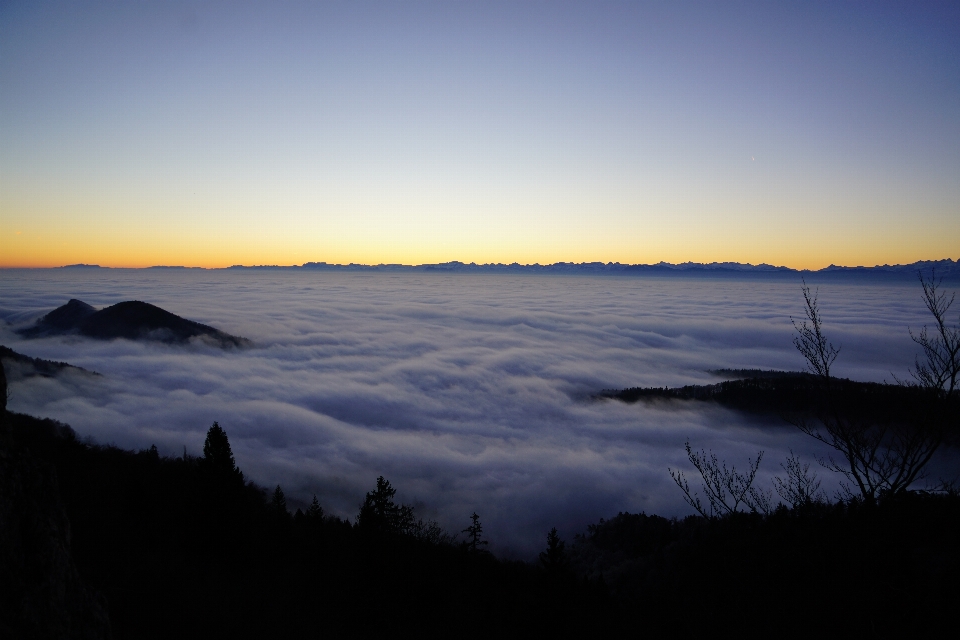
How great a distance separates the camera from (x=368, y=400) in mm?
122062

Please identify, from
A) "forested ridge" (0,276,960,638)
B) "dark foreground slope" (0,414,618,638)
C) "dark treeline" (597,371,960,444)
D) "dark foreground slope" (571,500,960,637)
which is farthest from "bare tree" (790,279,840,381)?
"dark treeline" (597,371,960,444)

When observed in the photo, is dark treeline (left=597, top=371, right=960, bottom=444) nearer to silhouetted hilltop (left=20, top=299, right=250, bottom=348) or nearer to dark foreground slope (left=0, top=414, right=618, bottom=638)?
dark foreground slope (left=0, top=414, right=618, bottom=638)

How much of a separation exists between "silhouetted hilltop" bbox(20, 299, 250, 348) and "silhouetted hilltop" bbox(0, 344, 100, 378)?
135ft

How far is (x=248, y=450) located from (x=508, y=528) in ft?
170

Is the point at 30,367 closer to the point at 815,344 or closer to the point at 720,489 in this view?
the point at 720,489

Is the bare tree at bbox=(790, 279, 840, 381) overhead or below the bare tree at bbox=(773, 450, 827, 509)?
overhead

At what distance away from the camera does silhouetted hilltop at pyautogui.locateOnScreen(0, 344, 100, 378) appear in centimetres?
10225

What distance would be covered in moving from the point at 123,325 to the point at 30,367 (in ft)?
180

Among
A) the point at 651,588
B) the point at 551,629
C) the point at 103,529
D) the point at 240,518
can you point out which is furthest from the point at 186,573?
the point at 651,588

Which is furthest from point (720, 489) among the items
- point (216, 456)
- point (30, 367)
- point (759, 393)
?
point (30, 367)

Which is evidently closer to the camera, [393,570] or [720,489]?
[720,489]

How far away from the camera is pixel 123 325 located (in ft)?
518

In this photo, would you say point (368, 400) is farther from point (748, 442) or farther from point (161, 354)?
point (748, 442)

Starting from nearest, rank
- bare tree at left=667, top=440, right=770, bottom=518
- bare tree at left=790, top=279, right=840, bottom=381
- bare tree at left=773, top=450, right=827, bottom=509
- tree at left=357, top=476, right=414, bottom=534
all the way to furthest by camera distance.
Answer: bare tree at left=790, top=279, right=840, bottom=381, bare tree at left=667, top=440, right=770, bottom=518, bare tree at left=773, top=450, right=827, bottom=509, tree at left=357, top=476, right=414, bottom=534
